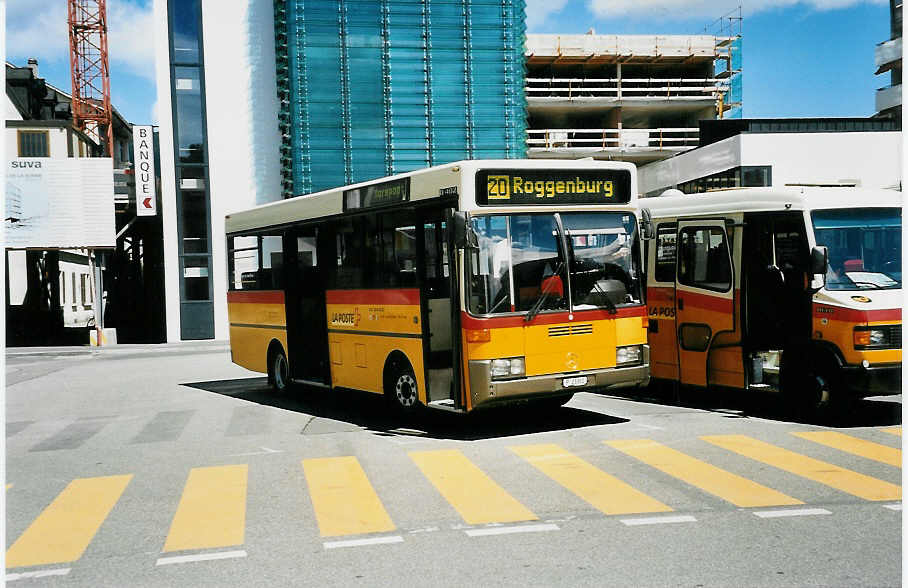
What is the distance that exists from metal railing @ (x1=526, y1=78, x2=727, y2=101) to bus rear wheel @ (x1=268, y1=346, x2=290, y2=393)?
44.7 metres

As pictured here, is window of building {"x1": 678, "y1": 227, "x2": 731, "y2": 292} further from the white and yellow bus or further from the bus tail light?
the bus tail light

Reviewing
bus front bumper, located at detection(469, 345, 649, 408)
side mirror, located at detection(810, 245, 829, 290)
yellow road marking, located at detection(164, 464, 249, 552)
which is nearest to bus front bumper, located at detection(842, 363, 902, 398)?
side mirror, located at detection(810, 245, 829, 290)

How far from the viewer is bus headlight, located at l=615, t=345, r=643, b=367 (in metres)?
11.8

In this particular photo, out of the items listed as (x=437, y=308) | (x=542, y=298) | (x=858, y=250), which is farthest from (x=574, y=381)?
(x=858, y=250)

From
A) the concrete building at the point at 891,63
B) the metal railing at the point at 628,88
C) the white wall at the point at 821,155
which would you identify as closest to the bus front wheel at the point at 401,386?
the white wall at the point at 821,155

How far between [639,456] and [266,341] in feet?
28.9

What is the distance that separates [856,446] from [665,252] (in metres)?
4.87

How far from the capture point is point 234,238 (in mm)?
17797

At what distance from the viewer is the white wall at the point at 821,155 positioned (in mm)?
36000

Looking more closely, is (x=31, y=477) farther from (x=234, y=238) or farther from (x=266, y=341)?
(x=234, y=238)

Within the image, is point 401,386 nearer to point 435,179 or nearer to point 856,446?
point 435,179

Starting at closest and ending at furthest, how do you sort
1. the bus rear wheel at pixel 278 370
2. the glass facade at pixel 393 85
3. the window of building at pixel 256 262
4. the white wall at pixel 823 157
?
the window of building at pixel 256 262 < the bus rear wheel at pixel 278 370 < the white wall at pixel 823 157 < the glass facade at pixel 393 85

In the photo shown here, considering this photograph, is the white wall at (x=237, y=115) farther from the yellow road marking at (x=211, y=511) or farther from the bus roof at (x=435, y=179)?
the yellow road marking at (x=211, y=511)

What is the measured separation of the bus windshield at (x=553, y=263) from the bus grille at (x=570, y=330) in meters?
0.22
